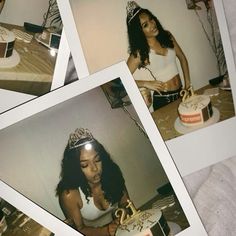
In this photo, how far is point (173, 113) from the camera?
645 mm

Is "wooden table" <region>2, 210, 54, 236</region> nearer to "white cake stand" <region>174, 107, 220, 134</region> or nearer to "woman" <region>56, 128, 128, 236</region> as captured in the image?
"woman" <region>56, 128, 128, 236</region>

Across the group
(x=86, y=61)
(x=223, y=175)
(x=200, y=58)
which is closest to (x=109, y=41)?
(x=86, y=61)

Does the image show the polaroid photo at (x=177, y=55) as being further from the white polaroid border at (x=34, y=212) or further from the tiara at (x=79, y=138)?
the white polaroid border at (x=34, y=212)

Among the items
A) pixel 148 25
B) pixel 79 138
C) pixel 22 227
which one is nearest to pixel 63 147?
pixel 79 138

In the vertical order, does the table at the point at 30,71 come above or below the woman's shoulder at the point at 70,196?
above

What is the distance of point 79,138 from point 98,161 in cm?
4

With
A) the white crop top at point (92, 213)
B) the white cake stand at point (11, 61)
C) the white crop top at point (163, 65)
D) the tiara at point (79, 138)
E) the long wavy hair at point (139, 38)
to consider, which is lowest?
the white crop top at point (92, 213)

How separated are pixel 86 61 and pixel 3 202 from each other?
0.24 meters

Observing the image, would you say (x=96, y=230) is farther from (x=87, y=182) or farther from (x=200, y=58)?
(x=200, y=58)

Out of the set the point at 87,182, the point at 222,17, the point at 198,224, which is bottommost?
the point at 198,224

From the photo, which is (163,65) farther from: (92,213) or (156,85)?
(92,213)

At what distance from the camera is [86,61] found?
0.61 metres

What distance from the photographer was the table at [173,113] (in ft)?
2.10

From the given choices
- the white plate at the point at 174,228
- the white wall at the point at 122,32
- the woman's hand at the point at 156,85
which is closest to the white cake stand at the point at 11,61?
the white wall at the point at 122,32
